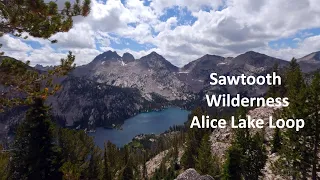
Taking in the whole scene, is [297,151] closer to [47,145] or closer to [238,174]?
[238,174]

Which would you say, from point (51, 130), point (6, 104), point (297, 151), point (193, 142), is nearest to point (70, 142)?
point (51, 130)

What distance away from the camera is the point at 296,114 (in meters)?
33.7

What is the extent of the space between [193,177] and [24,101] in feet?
60.3

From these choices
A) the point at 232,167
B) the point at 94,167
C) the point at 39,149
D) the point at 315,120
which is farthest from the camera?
the point at 94,167

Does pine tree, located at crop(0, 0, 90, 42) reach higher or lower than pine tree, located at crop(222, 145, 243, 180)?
higher

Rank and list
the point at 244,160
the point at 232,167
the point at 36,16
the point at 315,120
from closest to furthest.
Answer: the point at 36,16 → the point at 315,120 → the point at 232,167 → the point at 244,160

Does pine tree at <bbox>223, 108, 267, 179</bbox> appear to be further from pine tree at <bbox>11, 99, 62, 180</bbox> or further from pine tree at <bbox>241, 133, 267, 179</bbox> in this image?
pine tree at <bbox>11, 99, 62, 180</bbox>

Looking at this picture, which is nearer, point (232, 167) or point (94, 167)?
point (232, 167)

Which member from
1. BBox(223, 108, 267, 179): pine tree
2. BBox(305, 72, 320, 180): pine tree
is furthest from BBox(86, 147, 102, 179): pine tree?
BBox(305, 72, 320, 180): pine tree

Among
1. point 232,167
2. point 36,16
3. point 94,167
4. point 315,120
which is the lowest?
point 94,167

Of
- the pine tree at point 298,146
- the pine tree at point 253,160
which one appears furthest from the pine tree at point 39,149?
the pine tree at point 298,146

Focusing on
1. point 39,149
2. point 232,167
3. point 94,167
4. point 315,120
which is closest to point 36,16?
point 39,149

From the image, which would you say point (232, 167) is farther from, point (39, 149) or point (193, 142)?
point (39, 149)

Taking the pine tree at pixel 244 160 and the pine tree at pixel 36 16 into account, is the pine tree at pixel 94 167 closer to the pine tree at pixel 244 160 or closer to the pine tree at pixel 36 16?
the pine tree at pixel 244 160
